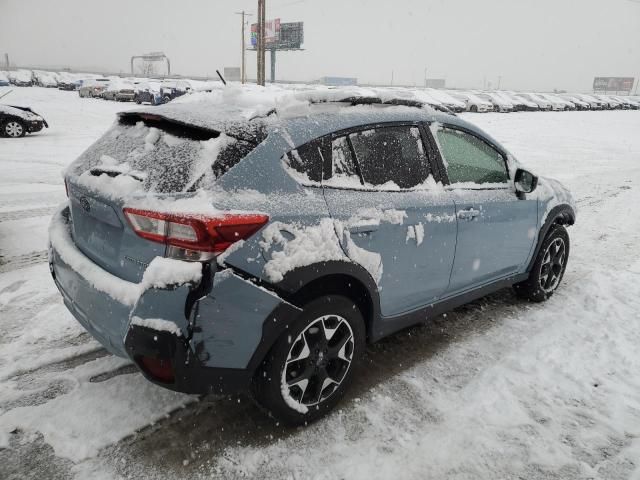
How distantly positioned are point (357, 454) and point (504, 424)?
0.87 m

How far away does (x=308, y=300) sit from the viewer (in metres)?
2.30

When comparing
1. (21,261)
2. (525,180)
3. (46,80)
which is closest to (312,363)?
(525,180)

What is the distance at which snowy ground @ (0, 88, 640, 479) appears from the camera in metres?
2.27

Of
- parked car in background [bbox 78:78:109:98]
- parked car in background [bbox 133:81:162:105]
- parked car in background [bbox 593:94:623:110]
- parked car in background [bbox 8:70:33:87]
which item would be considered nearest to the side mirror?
parked car in background [bbox 133:81:162:105]

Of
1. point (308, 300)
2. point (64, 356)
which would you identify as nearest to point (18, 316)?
point (64, 356)

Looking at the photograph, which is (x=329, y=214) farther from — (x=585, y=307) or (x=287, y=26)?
(x=287, y=26)

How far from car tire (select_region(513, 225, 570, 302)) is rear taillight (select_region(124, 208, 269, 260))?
9.86ft

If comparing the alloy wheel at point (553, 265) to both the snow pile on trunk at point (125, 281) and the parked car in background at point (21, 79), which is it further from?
the parked car in background at point (21, 79)

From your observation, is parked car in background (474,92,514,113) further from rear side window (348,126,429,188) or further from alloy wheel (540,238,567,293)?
rear side window (348,126,429,188)

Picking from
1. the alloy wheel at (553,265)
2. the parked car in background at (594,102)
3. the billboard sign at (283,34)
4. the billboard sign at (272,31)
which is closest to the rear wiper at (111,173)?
the alloy wheel at (553,265)

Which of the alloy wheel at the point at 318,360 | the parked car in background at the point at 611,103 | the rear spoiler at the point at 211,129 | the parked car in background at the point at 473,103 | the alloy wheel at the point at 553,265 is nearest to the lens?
the rear spoiler at the point at 211,129

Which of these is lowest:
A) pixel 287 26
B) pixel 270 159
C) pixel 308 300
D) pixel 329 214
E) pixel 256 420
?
pixel 256 420

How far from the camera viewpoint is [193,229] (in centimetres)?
195

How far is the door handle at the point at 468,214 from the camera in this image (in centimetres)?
304
